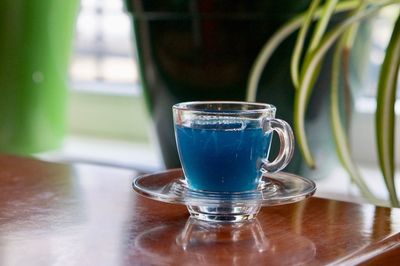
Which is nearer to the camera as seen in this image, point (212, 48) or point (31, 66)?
point (212, 48)

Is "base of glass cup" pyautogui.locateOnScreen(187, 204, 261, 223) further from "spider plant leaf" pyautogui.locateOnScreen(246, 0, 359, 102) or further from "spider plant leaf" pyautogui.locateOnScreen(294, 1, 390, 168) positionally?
"spider plant leaf" pyautogui.locateOnScreen(246, 0, 359, 102)

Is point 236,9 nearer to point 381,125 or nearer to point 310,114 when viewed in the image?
point 310,114

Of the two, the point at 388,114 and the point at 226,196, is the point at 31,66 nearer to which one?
the point at 388,114

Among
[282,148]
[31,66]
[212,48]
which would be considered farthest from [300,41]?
[31,66]

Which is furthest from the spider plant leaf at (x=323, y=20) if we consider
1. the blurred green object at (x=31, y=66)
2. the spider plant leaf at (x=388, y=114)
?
the blurred green object at (x=31, y=66)

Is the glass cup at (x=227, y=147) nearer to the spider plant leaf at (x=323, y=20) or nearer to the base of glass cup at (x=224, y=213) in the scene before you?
the base of glass cup at (x=224, y=213)


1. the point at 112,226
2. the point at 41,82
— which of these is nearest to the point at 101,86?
the point at 41,82

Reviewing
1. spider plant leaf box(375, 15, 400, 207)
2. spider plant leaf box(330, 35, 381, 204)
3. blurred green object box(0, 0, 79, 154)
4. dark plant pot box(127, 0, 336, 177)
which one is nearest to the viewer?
spider plant leaf box(375, 15, 400, 207)

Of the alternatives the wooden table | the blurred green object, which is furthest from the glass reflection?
the blurred green object
